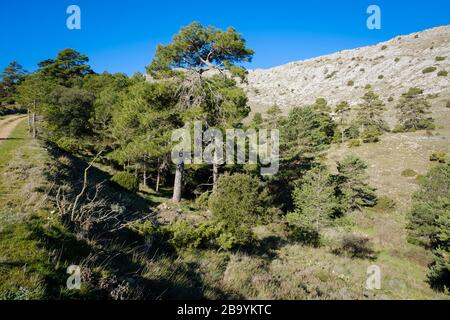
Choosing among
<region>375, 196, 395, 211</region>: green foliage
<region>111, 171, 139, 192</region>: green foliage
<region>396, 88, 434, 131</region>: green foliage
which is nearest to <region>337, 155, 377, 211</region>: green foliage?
<region>375, 196, 395, 211</region>: green foliage

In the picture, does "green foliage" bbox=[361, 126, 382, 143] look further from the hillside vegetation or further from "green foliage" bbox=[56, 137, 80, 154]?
"green foliage" bbox=[56, 137, 80, 154]

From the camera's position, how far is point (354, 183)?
28750mm

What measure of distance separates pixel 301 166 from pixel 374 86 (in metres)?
60.9

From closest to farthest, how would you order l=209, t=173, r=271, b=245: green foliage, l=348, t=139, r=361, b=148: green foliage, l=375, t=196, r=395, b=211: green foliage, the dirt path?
1. l=209, t=173, r=271, b=245: green foliage
2. the dirt path
3. l=375, t=196, r=395, b=211: green foliage
4. l=348, t=139, r=361, b=148: green foliage

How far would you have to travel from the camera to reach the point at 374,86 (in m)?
73.8

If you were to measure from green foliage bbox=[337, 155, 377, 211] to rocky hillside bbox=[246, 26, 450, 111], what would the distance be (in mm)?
46650

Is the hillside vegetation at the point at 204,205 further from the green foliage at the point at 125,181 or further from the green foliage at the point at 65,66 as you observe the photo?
the green foliage at the point at 65,66

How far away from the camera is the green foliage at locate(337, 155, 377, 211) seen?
28312 millimetres

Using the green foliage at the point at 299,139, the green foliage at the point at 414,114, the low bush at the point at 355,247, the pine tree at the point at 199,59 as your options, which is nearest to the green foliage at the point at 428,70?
the green foliage at the point at 414,114

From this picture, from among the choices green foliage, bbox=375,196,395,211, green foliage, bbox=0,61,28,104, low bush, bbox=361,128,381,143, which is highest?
green foliage, bbox=0,61,28,104

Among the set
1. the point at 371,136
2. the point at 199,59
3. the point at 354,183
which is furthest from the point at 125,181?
the point at 371,136

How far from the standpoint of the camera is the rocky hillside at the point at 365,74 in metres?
68.5

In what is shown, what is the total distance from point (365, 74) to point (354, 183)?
66.7 meters
